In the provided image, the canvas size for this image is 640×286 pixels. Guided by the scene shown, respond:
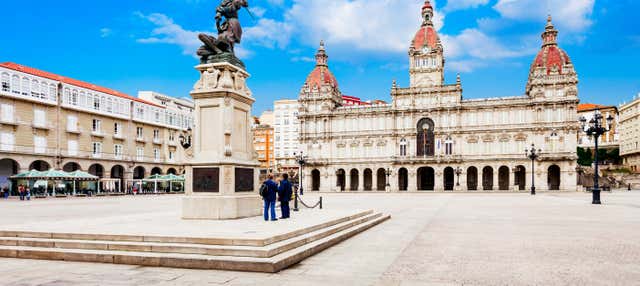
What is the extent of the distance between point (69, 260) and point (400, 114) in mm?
65576

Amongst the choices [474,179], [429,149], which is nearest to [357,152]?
[429,149]

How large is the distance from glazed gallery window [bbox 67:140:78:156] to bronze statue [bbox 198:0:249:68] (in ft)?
142

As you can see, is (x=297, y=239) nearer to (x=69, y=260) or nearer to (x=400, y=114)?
(x=69, y=260)

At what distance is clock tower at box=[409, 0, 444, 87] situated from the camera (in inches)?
2803

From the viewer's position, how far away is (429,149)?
7031cm

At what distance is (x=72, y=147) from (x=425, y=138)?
46783 mm

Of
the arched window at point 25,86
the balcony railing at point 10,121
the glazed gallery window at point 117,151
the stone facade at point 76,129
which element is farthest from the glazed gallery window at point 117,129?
the balcony railing at point 10,121

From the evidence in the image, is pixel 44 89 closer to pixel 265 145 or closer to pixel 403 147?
pixel 403 147

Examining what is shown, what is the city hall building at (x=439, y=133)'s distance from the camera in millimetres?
64625

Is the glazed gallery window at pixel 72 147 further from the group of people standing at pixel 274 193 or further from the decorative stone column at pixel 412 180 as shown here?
the group of people standing at pixel 274 193

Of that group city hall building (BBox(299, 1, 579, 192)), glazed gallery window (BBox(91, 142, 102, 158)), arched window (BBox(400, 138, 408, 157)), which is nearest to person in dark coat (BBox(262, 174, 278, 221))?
glazed gallery window (BBox(91, 142, 102, 158))

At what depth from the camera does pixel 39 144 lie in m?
47.2

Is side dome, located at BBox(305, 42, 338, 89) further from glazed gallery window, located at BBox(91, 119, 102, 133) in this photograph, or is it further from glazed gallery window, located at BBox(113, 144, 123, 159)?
glazed gallery window, located at BBox(91, 119, 102, 133)

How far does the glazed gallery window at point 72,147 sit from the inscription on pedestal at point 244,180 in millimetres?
44020
